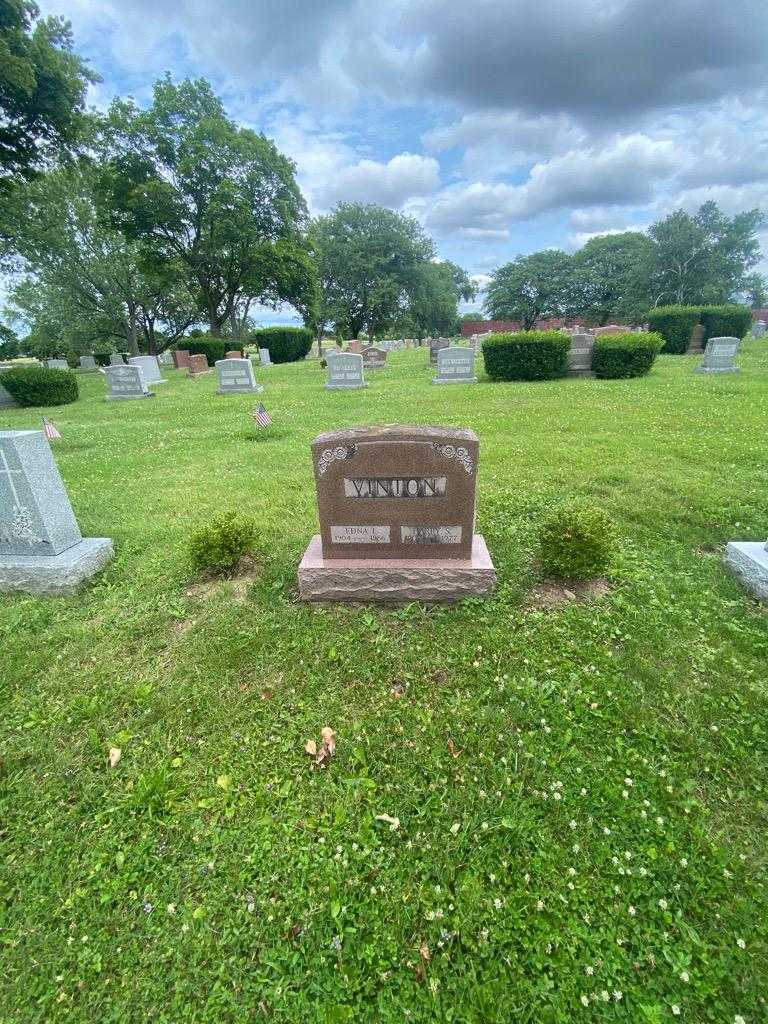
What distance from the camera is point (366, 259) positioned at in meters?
45.1

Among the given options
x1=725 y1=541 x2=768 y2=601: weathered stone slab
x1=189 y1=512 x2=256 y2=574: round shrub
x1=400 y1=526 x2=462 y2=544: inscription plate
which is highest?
x1=400 y1=526 x2=462 y2=544: inscription plate

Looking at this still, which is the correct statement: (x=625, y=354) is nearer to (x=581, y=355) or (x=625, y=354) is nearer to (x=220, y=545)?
(x=581, y=355)

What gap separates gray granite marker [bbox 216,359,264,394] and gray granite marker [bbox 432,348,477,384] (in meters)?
7.15

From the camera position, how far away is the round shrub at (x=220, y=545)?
13.4 feet

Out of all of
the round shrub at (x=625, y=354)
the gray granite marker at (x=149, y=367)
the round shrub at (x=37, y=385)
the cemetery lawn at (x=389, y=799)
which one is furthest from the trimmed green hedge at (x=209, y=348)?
the cemetery lawn at (x=389, y=799)

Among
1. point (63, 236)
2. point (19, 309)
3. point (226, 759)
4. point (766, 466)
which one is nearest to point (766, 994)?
point (226, 759)

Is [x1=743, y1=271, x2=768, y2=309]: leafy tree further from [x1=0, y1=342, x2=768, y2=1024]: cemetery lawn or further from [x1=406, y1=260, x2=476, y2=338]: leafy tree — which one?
[x1=0, y1=342, x2=768, y2=1024]: cemetery lawn

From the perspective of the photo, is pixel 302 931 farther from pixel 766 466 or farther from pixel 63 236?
pixel 63 236

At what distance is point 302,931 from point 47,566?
3.72 meters

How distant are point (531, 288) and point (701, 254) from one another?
24105 mm

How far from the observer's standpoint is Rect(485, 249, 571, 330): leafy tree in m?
58.9

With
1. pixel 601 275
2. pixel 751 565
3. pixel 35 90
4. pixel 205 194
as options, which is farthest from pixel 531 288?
pixel 751 565

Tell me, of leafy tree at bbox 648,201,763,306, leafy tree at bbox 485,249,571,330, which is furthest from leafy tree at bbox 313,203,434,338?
leafy tree at bbox 648,201,763,306

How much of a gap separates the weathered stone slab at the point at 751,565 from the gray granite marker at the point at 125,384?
18.9 m
